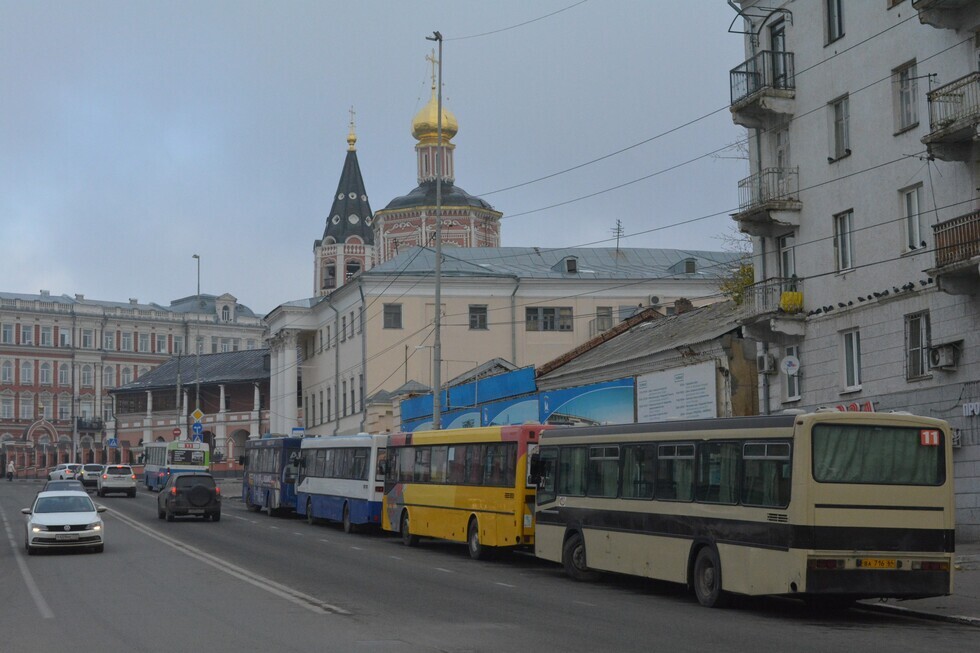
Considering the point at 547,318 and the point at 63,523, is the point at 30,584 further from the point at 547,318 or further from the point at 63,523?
the point at 547,318

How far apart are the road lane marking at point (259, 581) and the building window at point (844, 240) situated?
1556 centimetres

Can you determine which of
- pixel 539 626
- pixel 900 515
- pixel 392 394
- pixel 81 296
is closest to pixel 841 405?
pixel 900 515

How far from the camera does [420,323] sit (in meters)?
69.2

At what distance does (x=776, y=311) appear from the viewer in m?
31.2

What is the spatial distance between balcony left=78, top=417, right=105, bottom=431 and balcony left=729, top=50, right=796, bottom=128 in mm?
108382

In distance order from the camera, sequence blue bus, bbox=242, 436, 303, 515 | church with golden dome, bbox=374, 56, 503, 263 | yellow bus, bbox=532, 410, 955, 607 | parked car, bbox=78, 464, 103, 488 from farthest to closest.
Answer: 1. church with golden dome, bbox=374, 56, 503, 263
2. parked car, bbox=78, 464, 103, 488
3. blue bus, bbox=242, 436, 303, 515
4. yellow bus, bbox=532, 410, 955, 607

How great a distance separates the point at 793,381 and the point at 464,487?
9.20 meters

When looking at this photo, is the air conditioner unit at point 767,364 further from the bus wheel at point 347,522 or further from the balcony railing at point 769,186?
the bus wheel at point 347,522

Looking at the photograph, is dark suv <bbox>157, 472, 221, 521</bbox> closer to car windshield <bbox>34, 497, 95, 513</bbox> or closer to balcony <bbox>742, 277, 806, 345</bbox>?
car windshield <bbox>34, 497, 95, 513</bbox>

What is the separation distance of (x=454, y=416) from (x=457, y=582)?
34.8m

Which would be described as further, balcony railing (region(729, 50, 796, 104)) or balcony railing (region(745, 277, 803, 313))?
balcony railing (region(729, 50, 796, 104))

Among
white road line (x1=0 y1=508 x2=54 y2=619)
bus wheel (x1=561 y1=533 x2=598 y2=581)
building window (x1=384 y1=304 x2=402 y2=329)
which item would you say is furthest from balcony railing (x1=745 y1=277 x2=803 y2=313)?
building window (x1=384 y1=304 x2=402 y2=329)

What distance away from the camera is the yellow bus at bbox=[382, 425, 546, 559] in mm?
26078

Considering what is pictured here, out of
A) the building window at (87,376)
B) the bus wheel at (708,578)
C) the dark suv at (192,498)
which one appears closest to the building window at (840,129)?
the bus wheel at (708,578)
